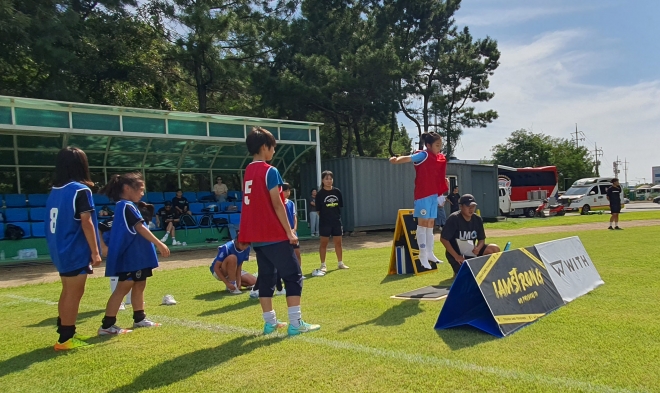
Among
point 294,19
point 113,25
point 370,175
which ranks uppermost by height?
point 294,19

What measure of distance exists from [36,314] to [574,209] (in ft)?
122

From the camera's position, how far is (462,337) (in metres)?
4.34

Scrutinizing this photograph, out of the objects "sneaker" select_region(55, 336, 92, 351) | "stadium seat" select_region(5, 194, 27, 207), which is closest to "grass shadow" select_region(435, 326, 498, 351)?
"sneaker" select_region(55, 336, 92, 351)

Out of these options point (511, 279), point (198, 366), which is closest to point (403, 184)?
point (511, 279)

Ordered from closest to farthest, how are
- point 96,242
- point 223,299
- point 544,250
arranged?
point 96,242
point 544,250
point 223,299

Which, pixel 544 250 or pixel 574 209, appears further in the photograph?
pixel 574 209

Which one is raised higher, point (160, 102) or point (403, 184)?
point (160, 102)

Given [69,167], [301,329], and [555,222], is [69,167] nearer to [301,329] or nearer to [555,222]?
[301,329]

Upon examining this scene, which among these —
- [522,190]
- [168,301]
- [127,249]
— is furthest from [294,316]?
[522,190]

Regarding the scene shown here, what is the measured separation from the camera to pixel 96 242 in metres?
4.76

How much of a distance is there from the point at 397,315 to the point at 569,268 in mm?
2408

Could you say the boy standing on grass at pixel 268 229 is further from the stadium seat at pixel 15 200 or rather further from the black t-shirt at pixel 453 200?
the black t-shirt at pixel 453 200

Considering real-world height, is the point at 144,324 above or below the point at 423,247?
below

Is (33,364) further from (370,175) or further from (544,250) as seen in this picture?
(370,175)
